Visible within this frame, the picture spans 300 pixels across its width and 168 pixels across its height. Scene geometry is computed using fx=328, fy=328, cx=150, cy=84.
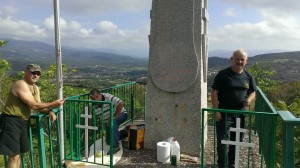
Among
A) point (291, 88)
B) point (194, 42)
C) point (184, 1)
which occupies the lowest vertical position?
point (291, 88)

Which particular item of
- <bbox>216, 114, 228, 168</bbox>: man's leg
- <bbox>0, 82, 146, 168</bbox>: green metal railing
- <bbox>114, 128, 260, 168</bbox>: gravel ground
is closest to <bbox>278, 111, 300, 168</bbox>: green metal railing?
<bbox>216, 114, 228, 168</bbox>: man's leg

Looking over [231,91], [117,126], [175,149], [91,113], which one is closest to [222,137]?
[231,91]

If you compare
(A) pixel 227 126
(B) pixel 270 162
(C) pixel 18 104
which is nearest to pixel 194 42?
(A) pixel 227 126

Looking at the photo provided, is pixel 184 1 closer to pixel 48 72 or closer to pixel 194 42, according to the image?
pixel 194 42

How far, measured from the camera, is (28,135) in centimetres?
442

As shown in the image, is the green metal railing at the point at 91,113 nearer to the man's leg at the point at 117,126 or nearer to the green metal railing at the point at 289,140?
the man's leg at the point at 117,126

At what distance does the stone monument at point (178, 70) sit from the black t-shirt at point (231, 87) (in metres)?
1.09

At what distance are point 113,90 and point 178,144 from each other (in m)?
2.59

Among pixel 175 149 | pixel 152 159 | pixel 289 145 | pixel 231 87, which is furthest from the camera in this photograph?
pixel 152 159

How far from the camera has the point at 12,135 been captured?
424 cm

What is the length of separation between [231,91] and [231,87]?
0.06 m

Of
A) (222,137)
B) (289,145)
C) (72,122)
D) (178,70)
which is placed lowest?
(222,137)

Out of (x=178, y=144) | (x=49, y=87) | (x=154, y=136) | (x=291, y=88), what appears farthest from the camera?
(x=291, y=88)

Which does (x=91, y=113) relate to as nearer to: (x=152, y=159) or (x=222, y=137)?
(x=152, y=159)
